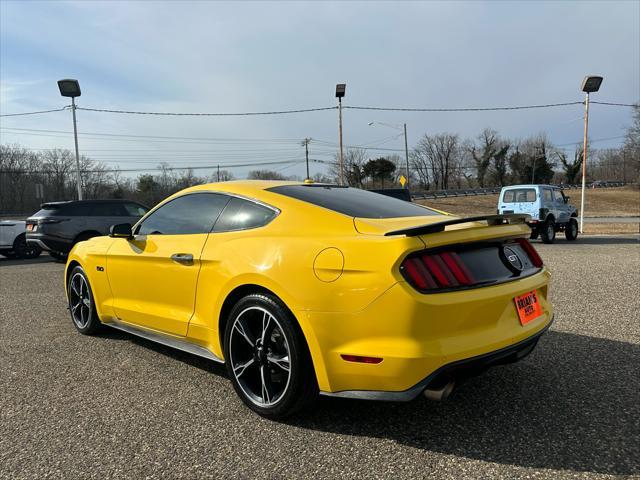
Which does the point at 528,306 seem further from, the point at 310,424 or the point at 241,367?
the point at 241,367

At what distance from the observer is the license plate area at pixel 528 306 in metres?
2.73

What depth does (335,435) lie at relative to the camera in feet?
8.64

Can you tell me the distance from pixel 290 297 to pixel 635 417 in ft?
6.92

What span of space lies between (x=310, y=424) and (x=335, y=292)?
858mm

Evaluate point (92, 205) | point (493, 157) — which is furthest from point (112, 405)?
point (493, 157)

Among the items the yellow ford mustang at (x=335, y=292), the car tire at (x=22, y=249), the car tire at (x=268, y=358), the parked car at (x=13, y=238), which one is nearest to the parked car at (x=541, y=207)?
the yellow ford mustang at (x=335, y=292)

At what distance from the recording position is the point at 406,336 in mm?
2340

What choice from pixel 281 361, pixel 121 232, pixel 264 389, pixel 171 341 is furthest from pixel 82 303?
pixel 281 361

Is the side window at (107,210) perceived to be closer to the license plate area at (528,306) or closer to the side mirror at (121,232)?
the side mirror at (121,232)

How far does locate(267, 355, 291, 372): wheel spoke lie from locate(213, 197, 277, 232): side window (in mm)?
846

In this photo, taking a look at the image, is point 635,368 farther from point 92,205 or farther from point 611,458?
point 92,205

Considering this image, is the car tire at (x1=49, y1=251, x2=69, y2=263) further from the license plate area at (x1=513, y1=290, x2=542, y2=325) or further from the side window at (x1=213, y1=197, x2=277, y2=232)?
the license plate area at (x1=513, y1=290, x2=542, y2=325)

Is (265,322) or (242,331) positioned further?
(242,331)

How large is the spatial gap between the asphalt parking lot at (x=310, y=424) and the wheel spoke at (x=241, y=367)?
231mm
